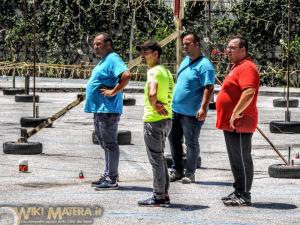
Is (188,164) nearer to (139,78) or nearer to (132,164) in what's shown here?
(132,164)

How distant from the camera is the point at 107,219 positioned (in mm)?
9570

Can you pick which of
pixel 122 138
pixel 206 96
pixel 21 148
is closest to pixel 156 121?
pixel 206 96

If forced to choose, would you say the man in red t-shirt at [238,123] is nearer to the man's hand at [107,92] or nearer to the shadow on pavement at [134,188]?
the shadow on pavement at [134,188]

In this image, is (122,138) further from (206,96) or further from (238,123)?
(238,123)

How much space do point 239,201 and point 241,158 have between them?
1.42 ft

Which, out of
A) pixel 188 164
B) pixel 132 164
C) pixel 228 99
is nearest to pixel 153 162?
pixel 228 99

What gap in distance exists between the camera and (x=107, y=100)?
11.6m

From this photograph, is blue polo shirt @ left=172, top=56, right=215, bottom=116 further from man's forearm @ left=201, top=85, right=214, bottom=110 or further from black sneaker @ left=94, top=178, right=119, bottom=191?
black sneaker @ left=94, top=178, right=119, bottom=191

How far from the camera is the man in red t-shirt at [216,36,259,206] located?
10.4m

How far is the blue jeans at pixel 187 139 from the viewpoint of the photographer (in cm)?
1219
